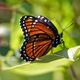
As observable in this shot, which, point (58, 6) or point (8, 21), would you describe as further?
point (8, 21)

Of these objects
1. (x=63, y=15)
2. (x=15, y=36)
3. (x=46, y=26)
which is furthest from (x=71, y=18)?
(x=46, y=26)

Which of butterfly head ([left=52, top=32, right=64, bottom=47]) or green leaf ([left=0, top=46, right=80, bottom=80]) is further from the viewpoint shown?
butterfly head ([left=52, top=32, right=64, bottom=47])

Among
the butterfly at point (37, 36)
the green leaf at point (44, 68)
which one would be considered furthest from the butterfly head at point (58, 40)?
the green leaf at point (44, 68)

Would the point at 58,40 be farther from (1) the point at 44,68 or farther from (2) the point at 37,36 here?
(1) the point at 44,68

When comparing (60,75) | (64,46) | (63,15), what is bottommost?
(60,75)

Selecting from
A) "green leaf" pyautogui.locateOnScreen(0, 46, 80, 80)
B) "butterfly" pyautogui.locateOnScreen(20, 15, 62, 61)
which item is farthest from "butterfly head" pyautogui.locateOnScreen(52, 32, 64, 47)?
"green leaf" pyautogui.locateOnScreen(0, 46, 80, 80)

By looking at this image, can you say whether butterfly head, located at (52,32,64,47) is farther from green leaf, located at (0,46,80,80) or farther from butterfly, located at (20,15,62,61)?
green leaf, located at (0,46,80,80)

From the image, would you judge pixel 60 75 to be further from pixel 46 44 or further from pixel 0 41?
pixel 0 41
